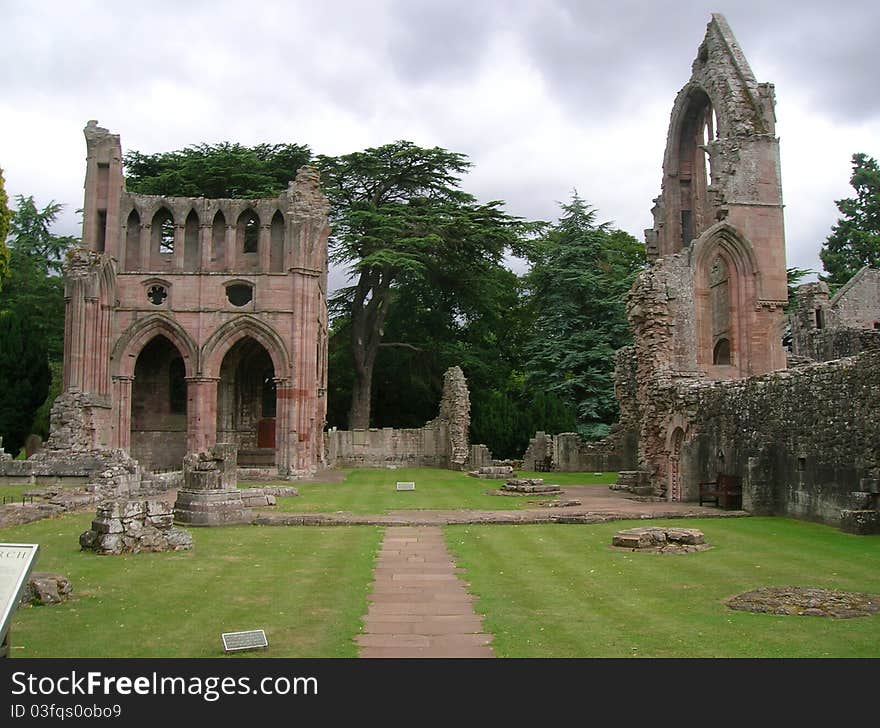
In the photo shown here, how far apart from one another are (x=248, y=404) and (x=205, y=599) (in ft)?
104

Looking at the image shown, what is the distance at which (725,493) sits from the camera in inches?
697

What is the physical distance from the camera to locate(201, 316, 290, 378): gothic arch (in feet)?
110

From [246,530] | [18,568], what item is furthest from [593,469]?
[18,568]

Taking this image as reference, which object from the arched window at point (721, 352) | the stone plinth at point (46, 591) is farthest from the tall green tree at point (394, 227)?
the stone plinth at point (46, 591)

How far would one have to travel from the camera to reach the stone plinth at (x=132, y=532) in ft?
39.7

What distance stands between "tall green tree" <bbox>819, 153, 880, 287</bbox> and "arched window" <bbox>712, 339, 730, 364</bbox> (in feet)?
62.8

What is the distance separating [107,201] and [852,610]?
32522 mm

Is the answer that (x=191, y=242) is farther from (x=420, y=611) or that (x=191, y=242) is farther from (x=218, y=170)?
(x=420, y=611)

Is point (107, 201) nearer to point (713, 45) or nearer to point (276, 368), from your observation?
point (276, 368)

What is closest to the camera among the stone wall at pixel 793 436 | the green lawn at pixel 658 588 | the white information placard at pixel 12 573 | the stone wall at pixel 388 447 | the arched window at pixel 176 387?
the white information placard at pixel 12 573

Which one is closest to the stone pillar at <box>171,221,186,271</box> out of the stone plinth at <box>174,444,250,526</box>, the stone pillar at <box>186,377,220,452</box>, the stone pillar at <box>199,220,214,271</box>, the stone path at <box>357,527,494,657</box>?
the stone pillar at <box>199,220,214,271</box>

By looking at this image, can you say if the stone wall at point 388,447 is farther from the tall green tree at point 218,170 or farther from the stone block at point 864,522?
the stone block at point 864,522

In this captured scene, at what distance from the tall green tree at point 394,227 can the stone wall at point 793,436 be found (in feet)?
75.5

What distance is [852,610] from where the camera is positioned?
7688mm
